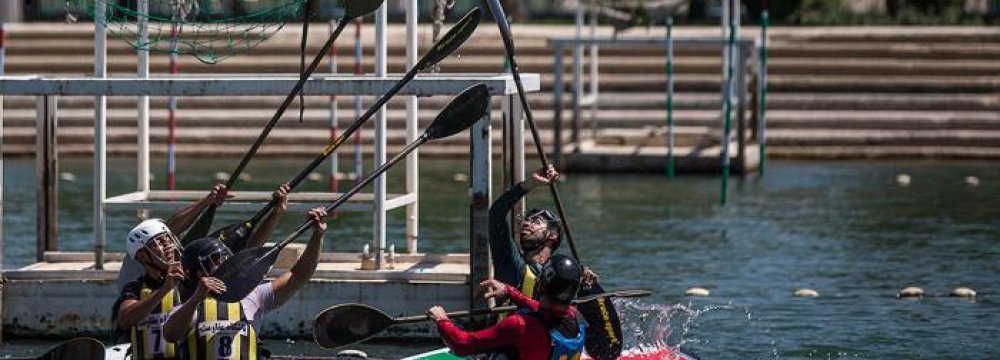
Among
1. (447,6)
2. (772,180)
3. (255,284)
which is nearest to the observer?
(255,284)

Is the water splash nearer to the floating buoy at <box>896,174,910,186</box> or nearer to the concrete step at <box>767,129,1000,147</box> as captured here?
the floating buoy at <box>896,174,910,186</box>

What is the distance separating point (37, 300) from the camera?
519 inches

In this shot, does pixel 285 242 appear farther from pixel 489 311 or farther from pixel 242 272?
pixel 242 272

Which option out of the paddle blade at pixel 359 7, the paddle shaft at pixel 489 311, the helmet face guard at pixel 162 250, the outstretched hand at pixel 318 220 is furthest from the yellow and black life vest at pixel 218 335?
the paddle blade at pixel 359 7

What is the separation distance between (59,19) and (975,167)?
14.7m

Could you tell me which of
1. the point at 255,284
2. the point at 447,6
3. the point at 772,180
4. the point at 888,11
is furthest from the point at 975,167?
the point at 255,284

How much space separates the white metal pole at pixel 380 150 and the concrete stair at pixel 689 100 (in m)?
12.0

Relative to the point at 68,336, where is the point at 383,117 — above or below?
above

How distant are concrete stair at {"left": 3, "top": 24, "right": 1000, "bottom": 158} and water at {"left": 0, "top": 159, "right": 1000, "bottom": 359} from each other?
646mm

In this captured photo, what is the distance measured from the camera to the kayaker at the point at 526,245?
10.6 meters

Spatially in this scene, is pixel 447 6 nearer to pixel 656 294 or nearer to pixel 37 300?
pixel 656 294

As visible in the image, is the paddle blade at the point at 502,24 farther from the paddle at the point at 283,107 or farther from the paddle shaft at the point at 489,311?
the paddle shaft at the point at 489,311

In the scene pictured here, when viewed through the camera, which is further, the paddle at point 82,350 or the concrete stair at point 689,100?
the concrete stair at point 689,100

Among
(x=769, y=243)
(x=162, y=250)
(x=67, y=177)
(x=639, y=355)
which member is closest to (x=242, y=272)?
(x=162, y=250)
